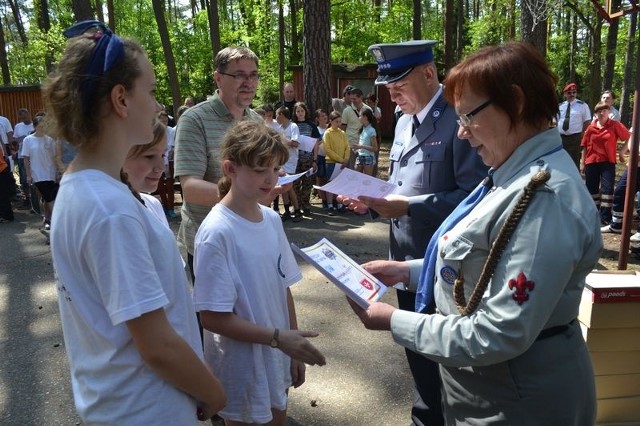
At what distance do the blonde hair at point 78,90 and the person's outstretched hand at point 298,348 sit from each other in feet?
3.41

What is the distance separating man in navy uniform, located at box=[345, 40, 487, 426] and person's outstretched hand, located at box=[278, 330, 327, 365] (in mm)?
774

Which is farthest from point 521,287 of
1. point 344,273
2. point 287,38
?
point 287,38

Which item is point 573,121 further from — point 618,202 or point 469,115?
point 469,115

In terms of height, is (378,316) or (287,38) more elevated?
(287,38)

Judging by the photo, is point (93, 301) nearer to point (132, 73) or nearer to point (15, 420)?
point (132, 73)

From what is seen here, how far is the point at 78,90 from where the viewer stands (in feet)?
4.43

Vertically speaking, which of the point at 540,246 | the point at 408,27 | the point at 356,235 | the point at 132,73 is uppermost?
the point at 408,27

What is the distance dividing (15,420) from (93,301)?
2684 millimetres

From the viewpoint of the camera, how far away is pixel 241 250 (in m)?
2.14

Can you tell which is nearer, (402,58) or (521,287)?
(521,287)

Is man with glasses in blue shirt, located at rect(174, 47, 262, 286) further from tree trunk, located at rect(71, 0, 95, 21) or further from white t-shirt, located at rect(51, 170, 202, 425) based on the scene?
tree trunk, located at rect(71, 0, 95, 21)

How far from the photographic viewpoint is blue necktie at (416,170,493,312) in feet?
6.05

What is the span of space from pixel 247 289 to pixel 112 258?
0.91m

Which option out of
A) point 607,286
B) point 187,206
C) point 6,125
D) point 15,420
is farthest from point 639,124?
point 6,125
